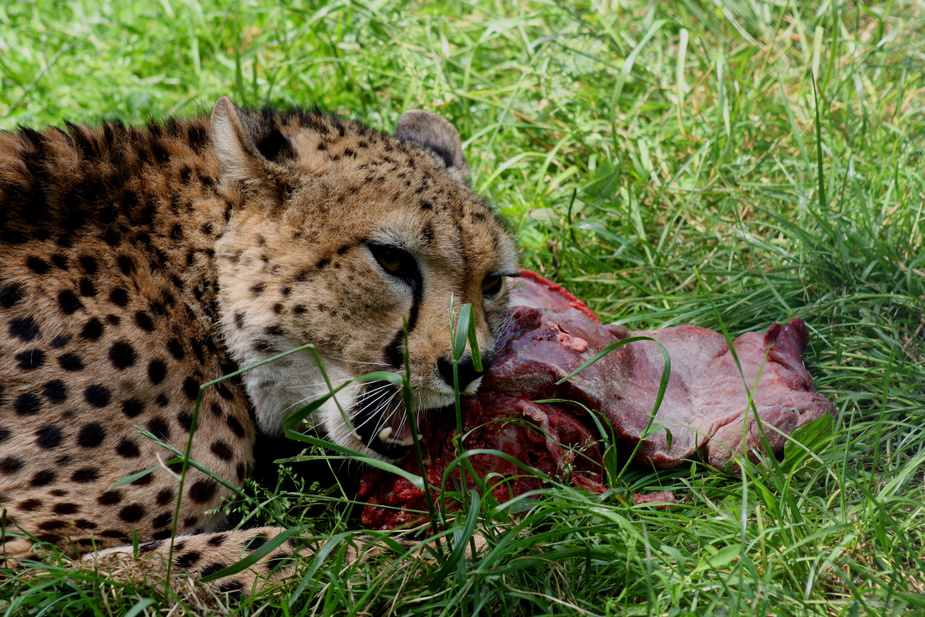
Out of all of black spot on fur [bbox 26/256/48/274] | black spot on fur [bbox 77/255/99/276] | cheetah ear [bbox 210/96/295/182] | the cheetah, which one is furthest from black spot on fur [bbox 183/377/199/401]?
cheetah ear [bbox 210/96/295/182]

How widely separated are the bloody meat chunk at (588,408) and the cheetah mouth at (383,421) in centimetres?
7

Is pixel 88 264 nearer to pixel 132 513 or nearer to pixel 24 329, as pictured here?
pixel 24 329

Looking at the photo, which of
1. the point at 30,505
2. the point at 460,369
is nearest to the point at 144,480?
the point at 30,505

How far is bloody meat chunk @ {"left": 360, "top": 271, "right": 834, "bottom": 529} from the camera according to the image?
A: 2781mm

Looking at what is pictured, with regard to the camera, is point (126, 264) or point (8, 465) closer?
point (8, 465)

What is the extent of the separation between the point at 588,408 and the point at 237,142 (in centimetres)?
147

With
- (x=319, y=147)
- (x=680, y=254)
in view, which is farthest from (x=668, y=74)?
→ (x=319, y=147)

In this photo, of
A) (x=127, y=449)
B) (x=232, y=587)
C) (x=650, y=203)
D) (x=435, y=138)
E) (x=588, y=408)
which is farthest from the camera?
(x=650, y=203)

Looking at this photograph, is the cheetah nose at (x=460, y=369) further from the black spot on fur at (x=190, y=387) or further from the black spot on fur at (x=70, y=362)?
the black spot on fur at (x=70, y=362)

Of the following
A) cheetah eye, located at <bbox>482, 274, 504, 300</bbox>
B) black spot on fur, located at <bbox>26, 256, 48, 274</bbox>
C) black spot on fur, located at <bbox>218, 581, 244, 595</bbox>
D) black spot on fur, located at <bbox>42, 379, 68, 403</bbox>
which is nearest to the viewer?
black spot on fur, located at <bbox>218, 581, 244, 595</bbox>

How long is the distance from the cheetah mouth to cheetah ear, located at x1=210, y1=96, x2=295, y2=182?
2.66ft

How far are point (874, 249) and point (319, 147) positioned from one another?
2.40 m

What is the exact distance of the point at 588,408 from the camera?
113 inches

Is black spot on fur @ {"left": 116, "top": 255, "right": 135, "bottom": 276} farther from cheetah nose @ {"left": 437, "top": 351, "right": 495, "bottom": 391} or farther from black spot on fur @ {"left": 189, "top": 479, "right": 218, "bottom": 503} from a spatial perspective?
cheetah nose @ {"left": 437, "top": 351, "right": 495, "bottom": 391}
